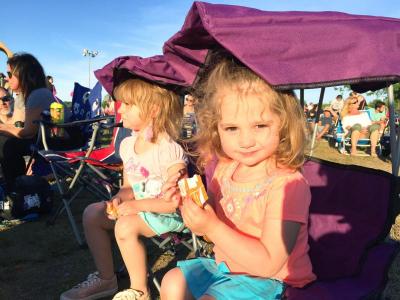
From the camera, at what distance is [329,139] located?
522 inches

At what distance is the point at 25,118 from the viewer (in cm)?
420

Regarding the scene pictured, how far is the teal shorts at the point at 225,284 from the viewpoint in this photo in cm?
145

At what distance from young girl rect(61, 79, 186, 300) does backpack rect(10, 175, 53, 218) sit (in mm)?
1800

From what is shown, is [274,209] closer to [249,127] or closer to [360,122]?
[249,127]

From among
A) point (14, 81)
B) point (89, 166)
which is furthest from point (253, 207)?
point (14, 81)

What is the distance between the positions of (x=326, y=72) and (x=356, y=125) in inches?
380

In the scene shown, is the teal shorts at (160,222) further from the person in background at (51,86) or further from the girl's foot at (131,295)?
the person in background at (51,86)

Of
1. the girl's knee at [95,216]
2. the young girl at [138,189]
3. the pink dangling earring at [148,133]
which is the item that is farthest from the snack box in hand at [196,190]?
the girl's knee at [95,216]

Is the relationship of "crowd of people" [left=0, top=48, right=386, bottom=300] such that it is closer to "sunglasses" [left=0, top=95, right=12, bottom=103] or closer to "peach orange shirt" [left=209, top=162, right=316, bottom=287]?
"peach orange shirt" [left=209, top=162, right=316, bottom=287]

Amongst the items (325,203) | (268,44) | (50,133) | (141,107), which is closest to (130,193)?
(141,107)

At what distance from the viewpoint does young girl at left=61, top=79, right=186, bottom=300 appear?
210cm

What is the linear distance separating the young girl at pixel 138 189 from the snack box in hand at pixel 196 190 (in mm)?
636

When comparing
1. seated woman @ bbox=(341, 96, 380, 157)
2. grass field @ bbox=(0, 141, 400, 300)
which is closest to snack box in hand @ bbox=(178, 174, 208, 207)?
grass field @ bbox=(0, 141, 400, 300)

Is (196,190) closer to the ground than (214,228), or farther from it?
farther from it
